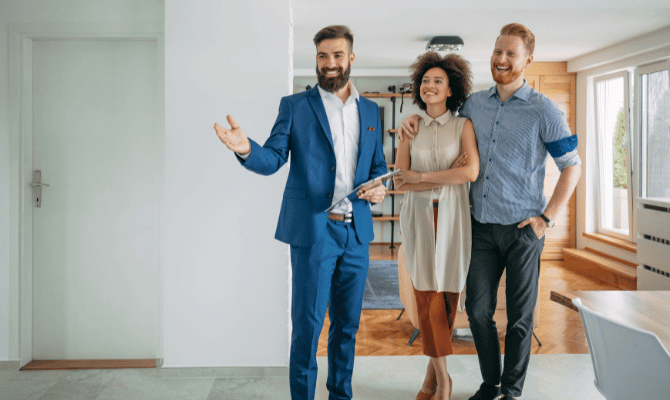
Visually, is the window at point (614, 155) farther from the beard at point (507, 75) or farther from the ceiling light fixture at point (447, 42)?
the beard at point (507, 75)

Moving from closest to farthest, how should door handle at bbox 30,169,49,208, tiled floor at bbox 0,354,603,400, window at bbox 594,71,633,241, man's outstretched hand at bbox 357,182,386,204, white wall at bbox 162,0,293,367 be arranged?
man's outstretched hand at bbox 357,182,386,204
tiled floor at bbox 0,354,603,400
white wall at bbox 162,0,293,367
door handle at bbox 30,169,49,208
window at bbox 594,71,633,241

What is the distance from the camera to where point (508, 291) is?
7.27 ft

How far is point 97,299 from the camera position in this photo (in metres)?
3.09

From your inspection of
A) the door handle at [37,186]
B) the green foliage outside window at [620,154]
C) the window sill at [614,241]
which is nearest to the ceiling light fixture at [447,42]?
the green foliage outside window at [620,154]

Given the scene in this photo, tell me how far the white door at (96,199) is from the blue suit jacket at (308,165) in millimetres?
1391

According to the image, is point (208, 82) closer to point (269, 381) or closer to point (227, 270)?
point (227, 270)

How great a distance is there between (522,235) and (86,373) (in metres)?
2.65

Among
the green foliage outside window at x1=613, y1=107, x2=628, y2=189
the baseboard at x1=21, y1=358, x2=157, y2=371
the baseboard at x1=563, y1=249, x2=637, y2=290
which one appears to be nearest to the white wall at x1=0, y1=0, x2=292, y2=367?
the baseboard at x1=21, y1=358, x2=157, y2=371

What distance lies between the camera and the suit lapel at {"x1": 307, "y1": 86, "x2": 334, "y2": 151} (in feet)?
6.47

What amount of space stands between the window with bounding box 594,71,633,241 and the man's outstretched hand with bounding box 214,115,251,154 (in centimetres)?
554

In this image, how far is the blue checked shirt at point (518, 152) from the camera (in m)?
2.11

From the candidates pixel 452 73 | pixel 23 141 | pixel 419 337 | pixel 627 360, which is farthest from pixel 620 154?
pixel 23 141

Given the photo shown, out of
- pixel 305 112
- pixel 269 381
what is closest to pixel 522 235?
pixel 305 112

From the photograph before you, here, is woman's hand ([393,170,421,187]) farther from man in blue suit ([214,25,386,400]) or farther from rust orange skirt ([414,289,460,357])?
rust orange skirt ([414,289,460,357])
